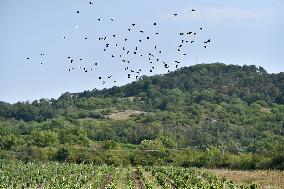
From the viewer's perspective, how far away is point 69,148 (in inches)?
4707

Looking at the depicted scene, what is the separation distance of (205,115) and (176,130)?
2804cm

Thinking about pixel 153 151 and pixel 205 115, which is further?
pixel 205 115

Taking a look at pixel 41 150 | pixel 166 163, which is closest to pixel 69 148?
pixel 41 150

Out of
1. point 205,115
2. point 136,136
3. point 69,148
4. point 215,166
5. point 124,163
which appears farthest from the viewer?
point 205,115

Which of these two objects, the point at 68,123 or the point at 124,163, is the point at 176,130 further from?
the point at 124,163

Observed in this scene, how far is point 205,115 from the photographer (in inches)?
7835

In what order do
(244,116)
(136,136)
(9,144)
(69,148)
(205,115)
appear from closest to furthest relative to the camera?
(69,148) < (9,144) < (136,136) < (244,116) < (205,115)

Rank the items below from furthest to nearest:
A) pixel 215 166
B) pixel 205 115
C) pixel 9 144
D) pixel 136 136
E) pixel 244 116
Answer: pixel 205 115
pixel 244 116
pixel 136 136
pixel 9 144
pixel 215 166

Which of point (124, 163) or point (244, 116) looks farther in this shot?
point (244, 116)

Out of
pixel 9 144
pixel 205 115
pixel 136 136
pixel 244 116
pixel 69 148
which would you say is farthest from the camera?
pixel 205 115

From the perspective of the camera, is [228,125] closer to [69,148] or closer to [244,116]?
[244,116]

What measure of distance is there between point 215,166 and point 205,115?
9947 centimetres

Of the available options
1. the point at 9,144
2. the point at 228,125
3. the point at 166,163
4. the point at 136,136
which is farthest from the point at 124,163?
the point at 228,125

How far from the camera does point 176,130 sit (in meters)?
174
